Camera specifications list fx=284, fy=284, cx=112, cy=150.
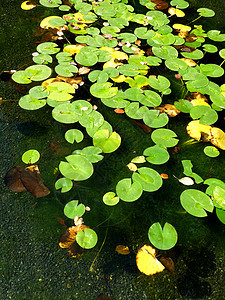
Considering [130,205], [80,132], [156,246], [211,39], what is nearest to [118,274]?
[156,246]

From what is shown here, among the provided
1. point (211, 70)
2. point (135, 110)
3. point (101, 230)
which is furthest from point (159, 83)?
point (101, 230)

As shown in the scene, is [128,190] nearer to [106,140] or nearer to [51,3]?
[106,140]

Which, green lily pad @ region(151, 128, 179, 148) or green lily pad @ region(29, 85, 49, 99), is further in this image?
green lily pad @ region(29, 85, 49, 99)

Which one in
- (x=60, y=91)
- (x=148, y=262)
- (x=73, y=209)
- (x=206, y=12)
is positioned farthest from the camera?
(x=206, y=12)

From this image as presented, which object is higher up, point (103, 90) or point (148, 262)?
point (103, 90)

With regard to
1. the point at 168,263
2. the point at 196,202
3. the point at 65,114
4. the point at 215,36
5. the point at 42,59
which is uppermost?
the point at 215,36

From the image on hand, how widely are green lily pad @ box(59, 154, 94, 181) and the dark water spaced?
47 mm

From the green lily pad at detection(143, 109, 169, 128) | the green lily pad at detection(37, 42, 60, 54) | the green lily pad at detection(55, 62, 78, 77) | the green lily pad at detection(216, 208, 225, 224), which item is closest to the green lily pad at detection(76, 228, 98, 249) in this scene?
the green lily pad at detection(216, 208, 225, 224)

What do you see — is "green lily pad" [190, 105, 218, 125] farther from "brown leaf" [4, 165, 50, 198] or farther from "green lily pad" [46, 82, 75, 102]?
"brown leaf" [4, 165, 50, 198]

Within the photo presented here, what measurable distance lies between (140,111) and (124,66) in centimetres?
42

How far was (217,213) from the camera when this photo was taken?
4.48 feet

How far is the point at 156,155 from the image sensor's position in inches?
59.6

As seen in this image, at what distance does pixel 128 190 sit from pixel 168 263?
37cm

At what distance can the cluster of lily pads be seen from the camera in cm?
141
